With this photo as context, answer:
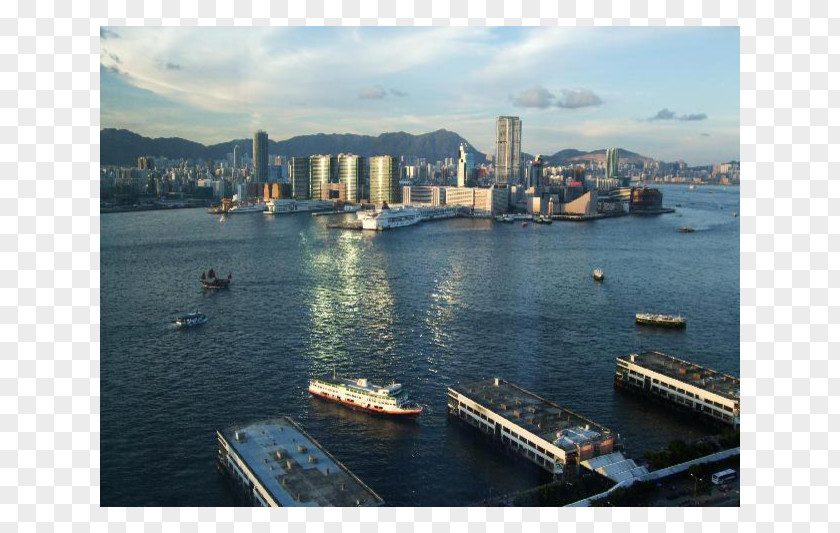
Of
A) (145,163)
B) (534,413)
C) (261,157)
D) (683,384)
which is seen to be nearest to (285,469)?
(534,413)

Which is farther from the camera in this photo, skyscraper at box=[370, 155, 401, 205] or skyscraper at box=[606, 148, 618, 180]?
skyscraper at box=[606, 148, 618, 180]

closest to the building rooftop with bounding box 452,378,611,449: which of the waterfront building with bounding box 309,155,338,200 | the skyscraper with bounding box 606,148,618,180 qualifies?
the waterfront building with bounding box 309,155,338,200

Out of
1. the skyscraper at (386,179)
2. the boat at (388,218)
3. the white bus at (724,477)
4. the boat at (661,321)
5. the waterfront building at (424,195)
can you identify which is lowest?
the white bus at (724,477)

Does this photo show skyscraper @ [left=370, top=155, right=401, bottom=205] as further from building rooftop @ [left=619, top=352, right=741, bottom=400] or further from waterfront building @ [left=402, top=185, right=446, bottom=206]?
building rooftop @ [left=619, top=352, right=741, bottom=400]

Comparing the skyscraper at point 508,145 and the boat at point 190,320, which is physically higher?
the skyscraper at point 508,145

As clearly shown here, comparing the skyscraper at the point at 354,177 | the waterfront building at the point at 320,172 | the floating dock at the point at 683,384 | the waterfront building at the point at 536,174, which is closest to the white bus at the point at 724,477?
the floating dock at the point at 683,384

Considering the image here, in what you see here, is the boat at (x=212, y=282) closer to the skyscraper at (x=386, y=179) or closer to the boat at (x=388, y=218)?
the boat at (x=388, y=218)

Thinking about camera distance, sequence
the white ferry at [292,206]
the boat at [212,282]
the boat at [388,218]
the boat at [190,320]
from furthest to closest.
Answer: the white ferry at [292,206] < the boat at [388,218] < the boat at [212,282] < the boat at [190,320]
